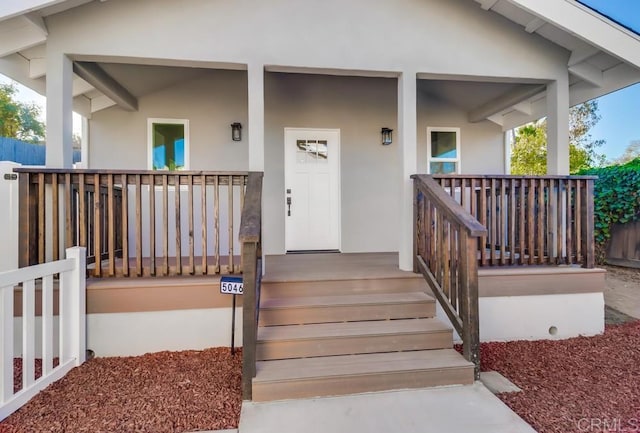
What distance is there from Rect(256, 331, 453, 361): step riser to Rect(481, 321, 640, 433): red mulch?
1.83 feet

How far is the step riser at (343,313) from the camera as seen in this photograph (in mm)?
2941

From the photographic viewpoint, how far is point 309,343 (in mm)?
2695

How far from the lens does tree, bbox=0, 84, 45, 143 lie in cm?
1303

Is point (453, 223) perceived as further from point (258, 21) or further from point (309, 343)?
point (258, 21)

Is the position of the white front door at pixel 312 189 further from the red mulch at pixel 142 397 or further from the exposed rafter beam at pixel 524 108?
the exposed rafter beam at pixel 524 108

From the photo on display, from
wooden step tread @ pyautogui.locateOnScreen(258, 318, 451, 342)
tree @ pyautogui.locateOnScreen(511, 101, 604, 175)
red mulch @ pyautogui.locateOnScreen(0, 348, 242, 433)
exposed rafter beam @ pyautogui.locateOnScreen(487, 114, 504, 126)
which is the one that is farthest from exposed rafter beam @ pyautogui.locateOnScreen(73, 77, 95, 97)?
tree @ pyautogui.locateOnScreen(511, 101, 604, 175)

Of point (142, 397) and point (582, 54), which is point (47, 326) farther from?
point (582, 54)

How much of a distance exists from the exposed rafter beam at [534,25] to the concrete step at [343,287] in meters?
2.94

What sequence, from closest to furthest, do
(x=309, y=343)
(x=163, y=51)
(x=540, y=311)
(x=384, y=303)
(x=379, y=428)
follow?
(x=379, y=428) → (x=309, y=343) → (x=384, y=303) → (x=163, y=51) → (x=540, y=311)

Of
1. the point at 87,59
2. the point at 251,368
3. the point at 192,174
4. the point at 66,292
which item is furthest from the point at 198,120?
the point at 251,368

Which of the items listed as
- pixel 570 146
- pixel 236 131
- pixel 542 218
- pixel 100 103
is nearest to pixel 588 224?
pixel 542 218

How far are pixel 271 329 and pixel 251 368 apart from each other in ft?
1.62

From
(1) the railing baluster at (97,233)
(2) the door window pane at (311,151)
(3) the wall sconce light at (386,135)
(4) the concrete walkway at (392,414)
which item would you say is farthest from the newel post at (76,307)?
(3) the wall sconce light at (386,135)

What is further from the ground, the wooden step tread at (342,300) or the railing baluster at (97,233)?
the railing baluster at (97,233)
